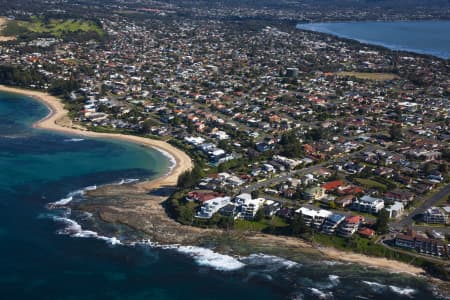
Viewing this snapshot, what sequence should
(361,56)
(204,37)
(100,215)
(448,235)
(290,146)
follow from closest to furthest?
(448,235) < (100,215) < (290,146) < (361,56) < (204,37)

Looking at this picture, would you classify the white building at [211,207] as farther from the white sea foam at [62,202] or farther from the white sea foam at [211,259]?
the white sea foam at [62,202]

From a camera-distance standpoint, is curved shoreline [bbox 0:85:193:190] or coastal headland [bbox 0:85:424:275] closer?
coastal headland [bbox 0:85:424:275]

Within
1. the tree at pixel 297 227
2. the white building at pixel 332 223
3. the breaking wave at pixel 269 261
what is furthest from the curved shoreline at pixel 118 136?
the white building at pixel 332 223

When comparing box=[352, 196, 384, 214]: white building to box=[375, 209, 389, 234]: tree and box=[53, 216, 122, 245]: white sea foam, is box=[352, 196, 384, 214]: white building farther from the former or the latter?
box=[53, 216, 122, 245]: white sea foam

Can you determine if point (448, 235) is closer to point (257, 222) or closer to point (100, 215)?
point (257, 222)

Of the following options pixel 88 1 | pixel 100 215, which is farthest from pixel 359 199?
pixel 88 1

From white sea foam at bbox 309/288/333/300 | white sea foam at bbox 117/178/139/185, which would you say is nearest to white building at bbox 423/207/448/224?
white sea foam at bbox 309/288/333/300

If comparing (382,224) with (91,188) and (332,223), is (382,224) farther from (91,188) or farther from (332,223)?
(91,188)

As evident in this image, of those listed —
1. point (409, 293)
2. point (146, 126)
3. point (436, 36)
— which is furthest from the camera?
point (436, 36)
